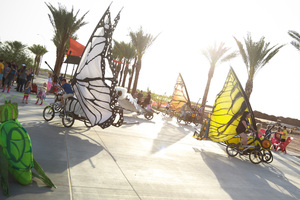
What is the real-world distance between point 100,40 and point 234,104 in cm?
555

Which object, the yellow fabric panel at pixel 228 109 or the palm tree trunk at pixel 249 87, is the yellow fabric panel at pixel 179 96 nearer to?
the palm tree trunk at pixel 249 87

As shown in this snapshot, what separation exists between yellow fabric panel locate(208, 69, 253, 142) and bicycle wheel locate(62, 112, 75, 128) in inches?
220

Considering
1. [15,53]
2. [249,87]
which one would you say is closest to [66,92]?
[249,87]

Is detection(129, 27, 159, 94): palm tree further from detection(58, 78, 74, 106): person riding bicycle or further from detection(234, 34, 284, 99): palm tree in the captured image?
detection(58, 78, 74, 106): person riding bicycle

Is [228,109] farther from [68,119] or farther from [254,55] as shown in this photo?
[254,55]

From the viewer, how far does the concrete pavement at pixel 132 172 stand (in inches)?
152

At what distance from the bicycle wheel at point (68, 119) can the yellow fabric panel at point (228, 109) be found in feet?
18.4

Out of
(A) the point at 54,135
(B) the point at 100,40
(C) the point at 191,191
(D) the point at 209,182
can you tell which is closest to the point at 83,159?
(A) the point at 54,135

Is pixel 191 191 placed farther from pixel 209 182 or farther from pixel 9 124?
pixel 9 124

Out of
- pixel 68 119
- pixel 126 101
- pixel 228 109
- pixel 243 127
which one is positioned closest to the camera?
pixel 68 119

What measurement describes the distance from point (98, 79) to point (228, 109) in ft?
17.1

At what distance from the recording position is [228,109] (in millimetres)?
9039

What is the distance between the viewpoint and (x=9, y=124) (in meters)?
3.24

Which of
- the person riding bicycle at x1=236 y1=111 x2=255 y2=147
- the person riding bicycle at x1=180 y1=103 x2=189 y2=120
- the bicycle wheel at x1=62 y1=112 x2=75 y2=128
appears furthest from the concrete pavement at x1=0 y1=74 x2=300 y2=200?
the person riding bicycle at x1=180 y1=103 x2=189 y2=120
